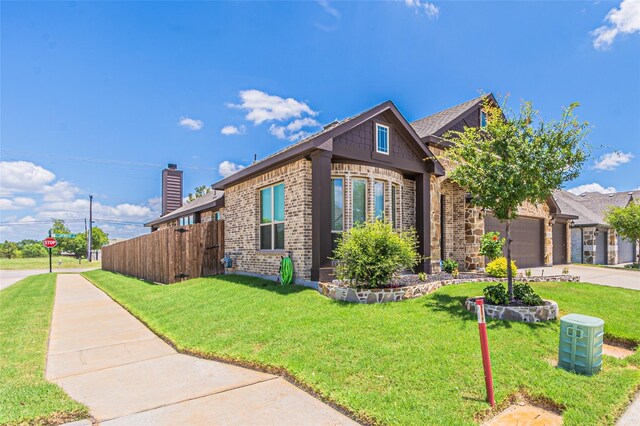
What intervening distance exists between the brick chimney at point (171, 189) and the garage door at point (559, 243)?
25.3 metres

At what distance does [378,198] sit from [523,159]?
14.2 feet

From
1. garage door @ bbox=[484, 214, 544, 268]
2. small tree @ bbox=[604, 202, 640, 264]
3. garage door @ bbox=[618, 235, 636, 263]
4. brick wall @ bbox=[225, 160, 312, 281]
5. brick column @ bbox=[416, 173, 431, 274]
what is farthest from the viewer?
garage door @ bbox=[618, 235, 636, 263]

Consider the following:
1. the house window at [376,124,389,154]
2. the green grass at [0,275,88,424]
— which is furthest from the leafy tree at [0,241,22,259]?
the house window at [376,124,389,154]

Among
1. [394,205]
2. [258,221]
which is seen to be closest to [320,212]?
[394,205]

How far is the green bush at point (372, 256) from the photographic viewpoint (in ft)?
26.1

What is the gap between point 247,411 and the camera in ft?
12.4

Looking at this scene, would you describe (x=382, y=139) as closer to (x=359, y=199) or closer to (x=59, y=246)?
(x=359, y=199)

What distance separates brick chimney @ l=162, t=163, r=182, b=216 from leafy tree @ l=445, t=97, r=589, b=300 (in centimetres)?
2467

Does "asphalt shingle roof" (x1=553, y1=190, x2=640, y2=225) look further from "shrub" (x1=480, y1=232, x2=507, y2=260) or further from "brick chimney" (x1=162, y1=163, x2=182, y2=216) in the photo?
→ "brick chimney" (x1=162, y1=163, x2=182, y2=216)

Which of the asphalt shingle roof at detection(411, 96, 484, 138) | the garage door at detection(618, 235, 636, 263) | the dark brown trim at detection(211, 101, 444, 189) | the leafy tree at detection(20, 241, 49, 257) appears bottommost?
the leafy tree at detection(20, 241, 49, 257)

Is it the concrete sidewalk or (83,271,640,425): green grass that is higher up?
(83,271,640,425): green grass

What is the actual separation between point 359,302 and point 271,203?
4881mm

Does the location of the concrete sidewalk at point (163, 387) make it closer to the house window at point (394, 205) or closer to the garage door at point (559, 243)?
the house window at point (394, 205)

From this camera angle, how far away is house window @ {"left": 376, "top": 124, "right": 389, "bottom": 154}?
1066cm
